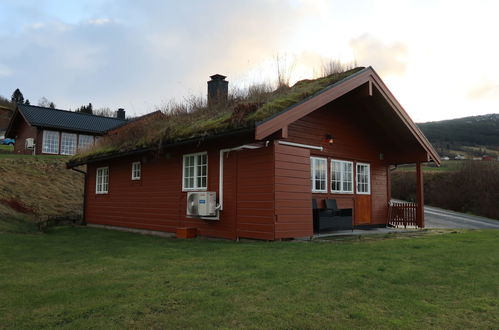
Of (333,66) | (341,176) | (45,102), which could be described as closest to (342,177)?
(341,176)

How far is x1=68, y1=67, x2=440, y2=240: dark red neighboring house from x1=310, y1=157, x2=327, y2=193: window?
0.03 m

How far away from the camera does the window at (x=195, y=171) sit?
9.73 m

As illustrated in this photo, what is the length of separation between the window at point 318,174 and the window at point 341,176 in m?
0.37

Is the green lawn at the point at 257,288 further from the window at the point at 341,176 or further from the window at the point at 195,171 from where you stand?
the window at the point at 341,176

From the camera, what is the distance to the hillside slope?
614 inches

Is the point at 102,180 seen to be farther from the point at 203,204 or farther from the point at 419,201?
the point at 419,201

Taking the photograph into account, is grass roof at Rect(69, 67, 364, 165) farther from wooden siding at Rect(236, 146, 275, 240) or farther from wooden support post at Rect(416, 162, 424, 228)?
wooden support post at Rect(416, 162, 424, 228)

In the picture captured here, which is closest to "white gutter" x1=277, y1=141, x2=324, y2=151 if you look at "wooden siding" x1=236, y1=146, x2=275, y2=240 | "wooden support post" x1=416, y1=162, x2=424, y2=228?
"wooden siding" x1=236, y1=146, x2=275, y2=240

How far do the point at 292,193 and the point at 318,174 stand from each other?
1.99 m

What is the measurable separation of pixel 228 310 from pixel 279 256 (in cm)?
272

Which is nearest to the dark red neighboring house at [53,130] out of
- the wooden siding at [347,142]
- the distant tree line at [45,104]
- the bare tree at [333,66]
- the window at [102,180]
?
the window at [102,180]

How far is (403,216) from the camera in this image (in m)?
12.2

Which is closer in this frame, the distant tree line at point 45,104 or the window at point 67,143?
the window at point 67,143

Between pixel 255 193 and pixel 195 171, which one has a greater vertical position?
pixel 195 171
